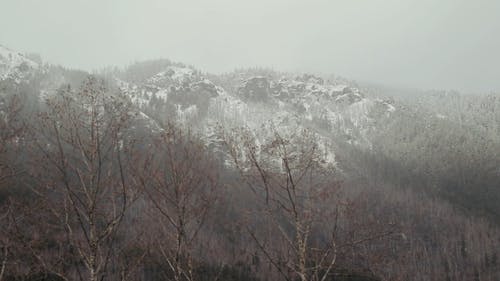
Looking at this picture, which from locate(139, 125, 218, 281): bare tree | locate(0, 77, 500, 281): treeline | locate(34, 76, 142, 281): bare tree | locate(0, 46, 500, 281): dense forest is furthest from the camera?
locate(139, 125, 218, 281): bare tree

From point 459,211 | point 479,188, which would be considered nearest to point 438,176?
point 479,188

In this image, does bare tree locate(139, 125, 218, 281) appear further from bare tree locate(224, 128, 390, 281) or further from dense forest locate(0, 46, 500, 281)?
bare tree locate(224, 128, 390, 281)

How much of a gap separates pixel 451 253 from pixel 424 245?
922 cm

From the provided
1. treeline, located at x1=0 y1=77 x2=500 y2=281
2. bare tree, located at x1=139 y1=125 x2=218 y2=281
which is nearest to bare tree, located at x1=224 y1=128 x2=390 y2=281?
treeline, located at x1=0 y1=77 x2=500 y2=281

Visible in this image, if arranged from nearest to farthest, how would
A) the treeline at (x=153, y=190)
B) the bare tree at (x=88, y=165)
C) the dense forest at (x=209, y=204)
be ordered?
the bare tree at (x=88, y=165) → the treeline at (x=153, y=190) → the dense forest at (x=209, y=204)

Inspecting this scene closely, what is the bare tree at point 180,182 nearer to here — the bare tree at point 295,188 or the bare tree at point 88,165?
the bare tree at point 88,165

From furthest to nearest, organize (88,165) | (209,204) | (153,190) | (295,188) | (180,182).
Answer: (153,190) → (180,182) → (209,204) → (295,188) → (88,165)

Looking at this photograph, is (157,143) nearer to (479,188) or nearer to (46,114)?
(46,114)

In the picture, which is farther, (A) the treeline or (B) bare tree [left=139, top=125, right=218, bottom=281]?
(B) bare tree [left=139, top=125, right=218, bottom=281]

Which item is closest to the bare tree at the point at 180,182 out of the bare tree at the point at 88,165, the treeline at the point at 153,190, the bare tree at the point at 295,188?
the treeline at the point at 153,190

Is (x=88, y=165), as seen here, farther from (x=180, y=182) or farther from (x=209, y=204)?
(x=209, y=204)

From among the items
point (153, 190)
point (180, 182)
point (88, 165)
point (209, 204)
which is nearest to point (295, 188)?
point (209, 204)

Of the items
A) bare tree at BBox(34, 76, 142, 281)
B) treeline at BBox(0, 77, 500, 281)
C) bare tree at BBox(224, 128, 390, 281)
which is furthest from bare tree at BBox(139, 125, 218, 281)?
bare tree at BBox(224, 128, 390, 281)

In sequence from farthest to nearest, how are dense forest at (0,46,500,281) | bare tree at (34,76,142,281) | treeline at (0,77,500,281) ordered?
dense forest at (0,46,500,281) → treeline at (0,77,500,281) → bare tree at (34,76,142,281)
